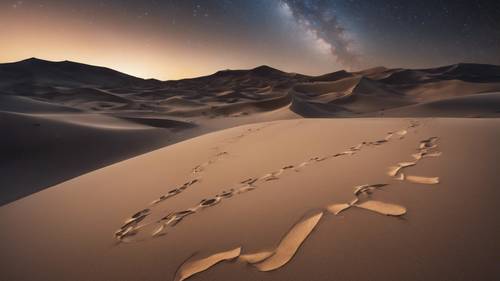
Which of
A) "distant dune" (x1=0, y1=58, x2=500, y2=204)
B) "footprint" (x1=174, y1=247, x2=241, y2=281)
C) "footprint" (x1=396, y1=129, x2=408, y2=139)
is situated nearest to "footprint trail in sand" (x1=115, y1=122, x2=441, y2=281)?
"footprint" (x1=174, y1=247, x2=241, y2=281)

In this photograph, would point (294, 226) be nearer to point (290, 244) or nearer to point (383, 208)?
point (290, 244)

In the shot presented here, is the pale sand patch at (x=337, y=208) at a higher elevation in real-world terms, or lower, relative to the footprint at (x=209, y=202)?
higher

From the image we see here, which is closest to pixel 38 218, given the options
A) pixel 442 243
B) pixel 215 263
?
pixel 215 263

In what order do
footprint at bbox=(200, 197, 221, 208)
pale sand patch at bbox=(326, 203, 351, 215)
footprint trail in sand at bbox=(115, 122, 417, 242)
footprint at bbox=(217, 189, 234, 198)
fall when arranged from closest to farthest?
pale sand patch at bbox=(326, 203, 351, 215), footprint trail in sand at bbox=(115, 122, 417, 242), footprint at bbox=(200, 197, 221, 208), footprint at bbox=(217, 189, 234, 198)

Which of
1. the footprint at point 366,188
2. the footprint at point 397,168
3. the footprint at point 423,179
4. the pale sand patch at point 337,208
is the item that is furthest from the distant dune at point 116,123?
the footprint at point 423,179

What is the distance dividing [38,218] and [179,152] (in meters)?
2.42

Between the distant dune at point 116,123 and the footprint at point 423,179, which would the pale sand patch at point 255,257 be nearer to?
the footprint at point 423,179

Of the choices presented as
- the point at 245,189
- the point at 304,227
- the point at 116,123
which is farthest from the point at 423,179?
the point at 116,123

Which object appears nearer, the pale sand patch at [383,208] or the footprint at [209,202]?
the pale sand patch at [383,208]

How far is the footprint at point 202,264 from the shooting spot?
137 centimetres

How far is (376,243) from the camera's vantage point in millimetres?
1330

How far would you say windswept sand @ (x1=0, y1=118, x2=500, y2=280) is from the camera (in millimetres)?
1263

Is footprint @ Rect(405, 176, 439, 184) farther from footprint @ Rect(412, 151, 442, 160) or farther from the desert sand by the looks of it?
footprint @ Rect(412, 151, 442, 160)

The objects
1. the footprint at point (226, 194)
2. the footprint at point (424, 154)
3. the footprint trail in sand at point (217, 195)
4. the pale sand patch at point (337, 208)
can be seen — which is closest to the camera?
the pale sand patch at point (337, 208)
